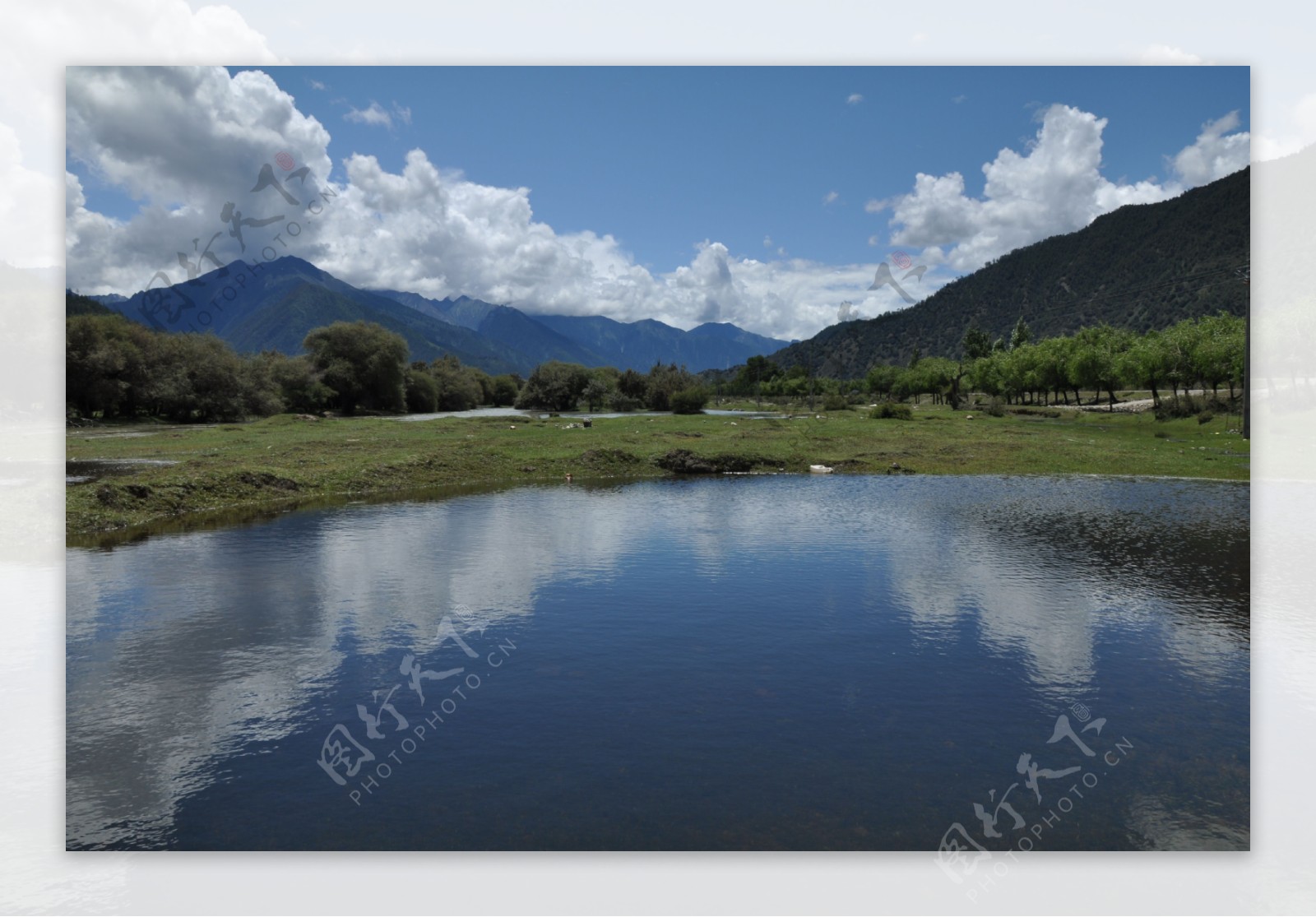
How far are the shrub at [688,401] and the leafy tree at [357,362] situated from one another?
44326 millimetres

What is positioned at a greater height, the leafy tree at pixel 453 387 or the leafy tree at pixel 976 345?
the leafy tree at pixel 976 345

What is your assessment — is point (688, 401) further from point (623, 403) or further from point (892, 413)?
point (892, 413)

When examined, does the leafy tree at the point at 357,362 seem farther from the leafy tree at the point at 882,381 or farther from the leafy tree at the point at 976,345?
the leafy tree at the point at 976,345

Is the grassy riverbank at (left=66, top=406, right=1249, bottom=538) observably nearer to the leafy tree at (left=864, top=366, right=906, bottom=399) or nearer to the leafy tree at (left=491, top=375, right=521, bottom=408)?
the leafy tree at (left=491, top=375, right=521, bottom=408)

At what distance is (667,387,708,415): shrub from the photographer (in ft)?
411

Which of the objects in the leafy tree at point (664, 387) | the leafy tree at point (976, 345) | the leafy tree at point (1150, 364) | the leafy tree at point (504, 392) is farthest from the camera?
the leafy tree at point (976, 345)

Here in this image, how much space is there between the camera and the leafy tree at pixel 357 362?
101m

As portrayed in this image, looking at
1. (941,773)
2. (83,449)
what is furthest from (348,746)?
(83,449)

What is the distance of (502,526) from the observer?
2733cm

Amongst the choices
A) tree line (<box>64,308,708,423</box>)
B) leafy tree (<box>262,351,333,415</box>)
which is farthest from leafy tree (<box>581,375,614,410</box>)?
leafy tree (<box>262,351,333,415</box>)

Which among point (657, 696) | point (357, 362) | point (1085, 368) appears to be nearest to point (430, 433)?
point (357, 362)

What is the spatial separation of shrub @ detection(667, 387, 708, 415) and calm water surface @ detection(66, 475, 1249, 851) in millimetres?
102358

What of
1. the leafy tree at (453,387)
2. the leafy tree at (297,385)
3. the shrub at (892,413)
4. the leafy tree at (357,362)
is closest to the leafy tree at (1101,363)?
the shrub at (892,413)

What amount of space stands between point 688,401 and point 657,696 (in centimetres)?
11462
